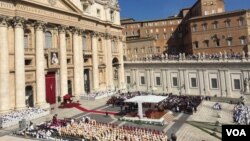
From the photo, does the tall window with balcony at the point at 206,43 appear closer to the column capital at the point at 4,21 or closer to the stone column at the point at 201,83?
the stone column at the point at 201,83

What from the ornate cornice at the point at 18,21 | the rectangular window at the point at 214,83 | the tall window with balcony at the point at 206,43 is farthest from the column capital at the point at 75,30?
the tall window with balcony at the point at 206,43

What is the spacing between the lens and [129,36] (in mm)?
80375

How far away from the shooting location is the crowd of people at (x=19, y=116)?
26.3 meters

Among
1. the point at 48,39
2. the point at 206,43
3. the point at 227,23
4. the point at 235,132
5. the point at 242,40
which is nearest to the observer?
the point at 235,132

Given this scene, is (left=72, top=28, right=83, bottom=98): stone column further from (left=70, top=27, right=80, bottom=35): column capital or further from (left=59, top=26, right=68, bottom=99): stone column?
(left=59, top=26, right=68, bottom=99): stone column

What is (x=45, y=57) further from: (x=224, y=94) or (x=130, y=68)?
(x=224, y=94)

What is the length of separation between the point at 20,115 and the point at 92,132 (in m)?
11.4

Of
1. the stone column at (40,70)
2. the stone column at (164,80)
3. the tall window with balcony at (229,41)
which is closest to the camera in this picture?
the stone column at (40,70)

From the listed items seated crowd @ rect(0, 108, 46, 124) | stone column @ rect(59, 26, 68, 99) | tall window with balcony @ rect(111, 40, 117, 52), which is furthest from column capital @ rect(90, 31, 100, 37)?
seated crowd @ rect(0, 108, 46, 124)

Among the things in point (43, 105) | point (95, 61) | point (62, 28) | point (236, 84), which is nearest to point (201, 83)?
point (236, 84)

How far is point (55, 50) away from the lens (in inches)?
1490

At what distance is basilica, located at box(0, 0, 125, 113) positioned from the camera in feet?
102

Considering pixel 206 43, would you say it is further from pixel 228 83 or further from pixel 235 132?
pixel 235 132

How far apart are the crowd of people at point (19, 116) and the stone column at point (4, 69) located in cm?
143
